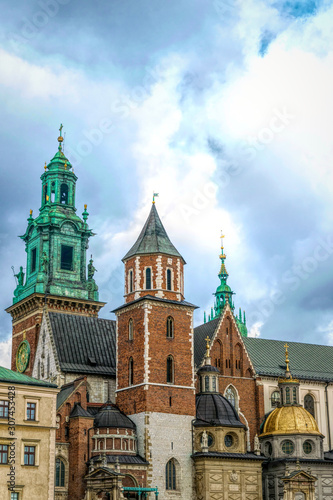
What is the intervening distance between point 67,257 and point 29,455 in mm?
37573

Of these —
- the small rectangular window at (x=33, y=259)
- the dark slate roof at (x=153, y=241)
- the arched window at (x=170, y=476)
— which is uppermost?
the small rectangular window at (x=33, y=259)

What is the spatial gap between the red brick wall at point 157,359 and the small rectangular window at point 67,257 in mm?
22236

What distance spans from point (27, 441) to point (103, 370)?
17.5 m

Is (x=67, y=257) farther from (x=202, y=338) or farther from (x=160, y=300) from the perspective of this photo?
(x=160, y=300)

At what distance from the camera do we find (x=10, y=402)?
57.3 m

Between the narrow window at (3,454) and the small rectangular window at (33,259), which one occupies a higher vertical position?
the small rectangular window at (33,259)

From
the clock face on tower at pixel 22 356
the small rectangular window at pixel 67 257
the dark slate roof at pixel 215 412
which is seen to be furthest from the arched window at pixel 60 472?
the small rectangular window at pixel 67 257

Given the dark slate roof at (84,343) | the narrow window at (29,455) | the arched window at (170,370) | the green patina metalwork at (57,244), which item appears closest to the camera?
the narrow window at (29,455)

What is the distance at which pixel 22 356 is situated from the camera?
8662cm

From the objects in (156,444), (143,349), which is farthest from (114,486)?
(143,349)

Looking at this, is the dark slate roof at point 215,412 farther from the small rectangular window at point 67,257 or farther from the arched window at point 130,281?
the small rectangular window at point 67,257

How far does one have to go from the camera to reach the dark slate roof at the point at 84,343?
73875 mm

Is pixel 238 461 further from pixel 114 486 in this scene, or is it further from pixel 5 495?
pixel 5 495

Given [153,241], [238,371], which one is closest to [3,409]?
[153,241]
